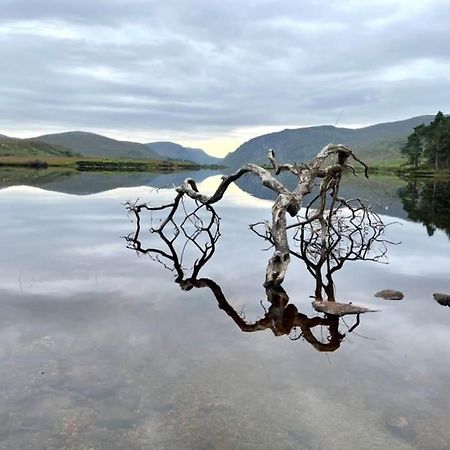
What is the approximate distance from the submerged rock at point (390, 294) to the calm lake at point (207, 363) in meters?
0.40

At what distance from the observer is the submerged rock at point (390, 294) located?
1730 centimetres

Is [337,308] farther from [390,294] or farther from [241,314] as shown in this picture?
[390,294]

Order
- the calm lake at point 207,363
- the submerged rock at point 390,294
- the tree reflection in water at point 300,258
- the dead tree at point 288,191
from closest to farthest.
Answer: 1. the calm lake at point 207,363
2. the tree reflection in water at point 300,258
3. the submerged rock at point 390,294
4. the dead tree at point 288,191

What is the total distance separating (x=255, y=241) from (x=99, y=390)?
20355 mm

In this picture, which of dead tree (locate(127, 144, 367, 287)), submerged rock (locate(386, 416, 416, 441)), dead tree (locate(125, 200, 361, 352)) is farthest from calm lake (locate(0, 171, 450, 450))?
dead tree (locate(127, 144, 367, 287))

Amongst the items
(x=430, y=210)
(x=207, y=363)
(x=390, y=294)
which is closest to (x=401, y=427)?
(x=207, y=363)

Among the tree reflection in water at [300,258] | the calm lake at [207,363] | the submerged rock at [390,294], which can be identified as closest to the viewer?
the calm lake at [207,363]

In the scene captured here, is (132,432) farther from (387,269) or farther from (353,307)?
(387,269)

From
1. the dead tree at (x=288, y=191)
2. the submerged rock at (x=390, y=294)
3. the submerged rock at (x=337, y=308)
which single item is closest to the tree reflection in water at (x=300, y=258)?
the submerged rock at (x=337, y=308)

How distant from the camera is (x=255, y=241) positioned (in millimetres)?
29422

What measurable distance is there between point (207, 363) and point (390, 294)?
28.9 feet

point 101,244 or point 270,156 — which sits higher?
point 270,156

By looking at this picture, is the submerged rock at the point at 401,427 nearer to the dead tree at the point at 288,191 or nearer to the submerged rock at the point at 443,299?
the submerged rock at the point at 443,299

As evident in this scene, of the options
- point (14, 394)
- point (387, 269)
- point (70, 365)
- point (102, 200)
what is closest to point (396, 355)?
point (70, 365)
